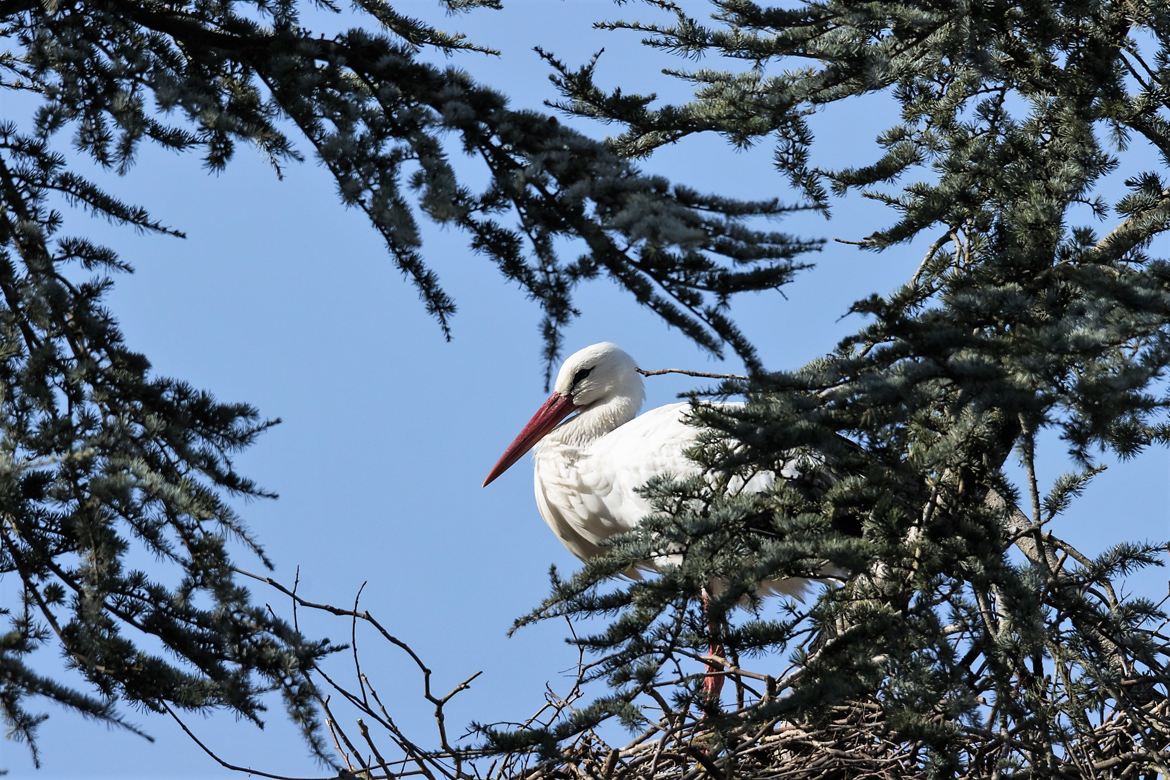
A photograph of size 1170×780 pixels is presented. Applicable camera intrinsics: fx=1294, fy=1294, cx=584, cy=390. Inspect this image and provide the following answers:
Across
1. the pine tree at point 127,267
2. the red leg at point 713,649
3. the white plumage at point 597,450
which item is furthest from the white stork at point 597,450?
the pine tree at point 127,267

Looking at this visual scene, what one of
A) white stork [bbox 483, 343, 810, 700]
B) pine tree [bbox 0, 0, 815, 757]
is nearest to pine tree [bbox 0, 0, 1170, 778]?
pine tree [bbox 0, 0, 815, 757]

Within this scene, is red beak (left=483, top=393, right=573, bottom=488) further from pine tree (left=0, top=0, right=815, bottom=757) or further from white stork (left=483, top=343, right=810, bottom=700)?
pine tree (left=0, top=0, right=815, bottom=757)

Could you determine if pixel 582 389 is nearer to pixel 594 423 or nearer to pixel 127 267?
pixel 594 423

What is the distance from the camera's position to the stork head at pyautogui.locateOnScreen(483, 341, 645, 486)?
6859mm

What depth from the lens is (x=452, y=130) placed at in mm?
2635

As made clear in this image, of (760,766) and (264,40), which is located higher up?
(264,40)

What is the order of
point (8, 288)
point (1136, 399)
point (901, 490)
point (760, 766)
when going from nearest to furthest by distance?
1. point (1136, 399)
2. point (8, 288)
3. point (901, 490)
4. point (760, 766)

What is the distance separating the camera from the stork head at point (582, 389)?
686 centimetres

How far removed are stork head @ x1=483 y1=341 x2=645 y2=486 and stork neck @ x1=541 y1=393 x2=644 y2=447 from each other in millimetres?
82

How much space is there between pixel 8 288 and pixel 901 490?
2.08 metres

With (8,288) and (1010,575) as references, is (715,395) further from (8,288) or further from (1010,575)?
(8,288)

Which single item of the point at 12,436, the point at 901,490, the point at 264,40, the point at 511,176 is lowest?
the point at 901,490

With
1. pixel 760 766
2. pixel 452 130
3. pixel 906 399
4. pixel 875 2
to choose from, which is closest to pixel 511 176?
pixel 452 130

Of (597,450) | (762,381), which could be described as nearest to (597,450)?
(597,450)
